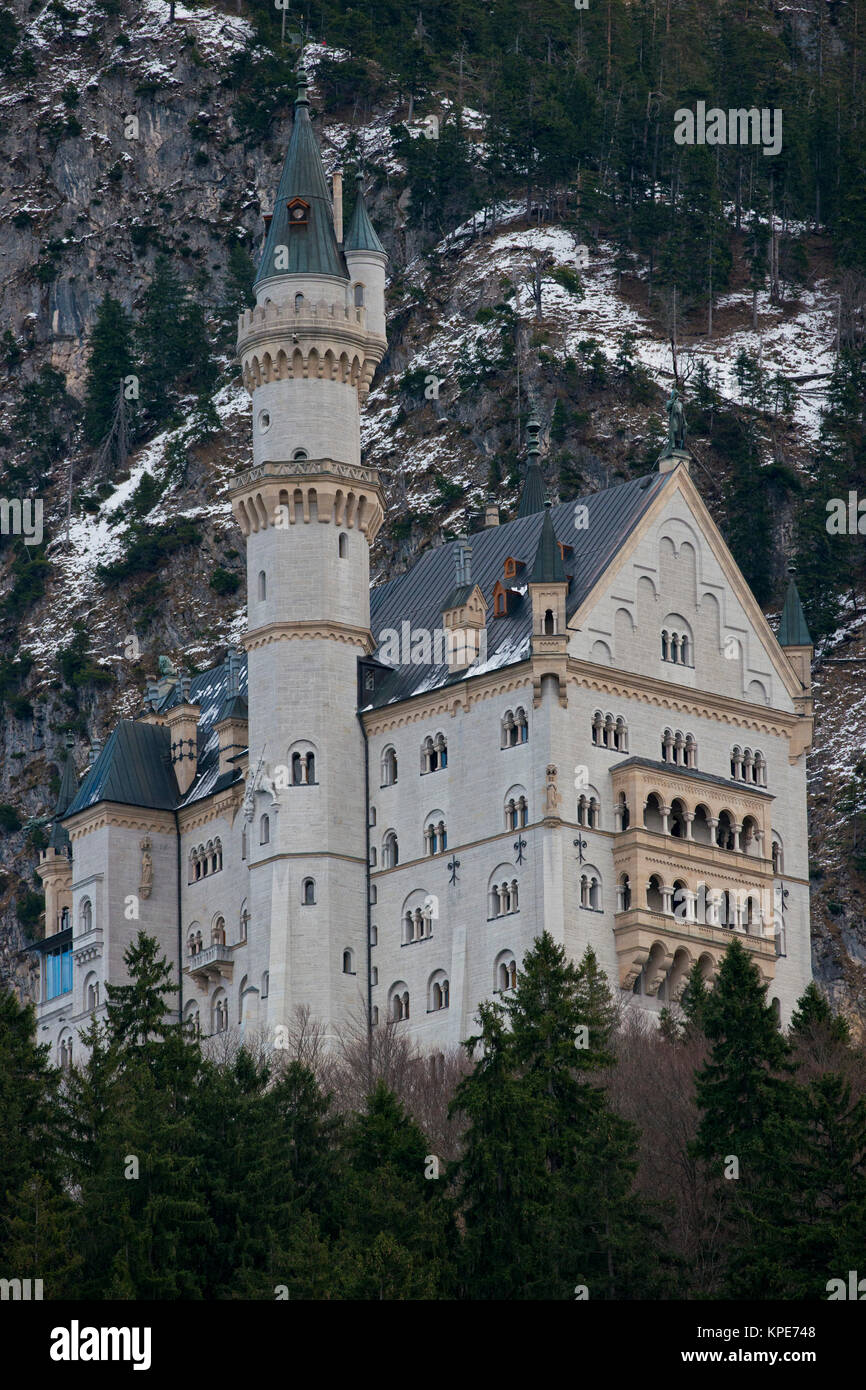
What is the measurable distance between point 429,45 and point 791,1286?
14042 cm

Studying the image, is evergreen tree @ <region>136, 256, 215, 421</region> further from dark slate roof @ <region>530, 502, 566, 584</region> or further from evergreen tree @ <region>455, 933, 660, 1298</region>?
evergreen tree @ <region>455, 933, 660, 1298</region>

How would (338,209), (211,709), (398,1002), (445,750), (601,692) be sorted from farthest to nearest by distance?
(211,709) < (338,209) < (445,750) < (398,1002) < (601,692)

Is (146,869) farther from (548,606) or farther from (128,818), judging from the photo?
(548,606)

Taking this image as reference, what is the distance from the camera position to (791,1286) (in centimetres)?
6394

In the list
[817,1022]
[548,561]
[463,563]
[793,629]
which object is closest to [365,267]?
[463,563]

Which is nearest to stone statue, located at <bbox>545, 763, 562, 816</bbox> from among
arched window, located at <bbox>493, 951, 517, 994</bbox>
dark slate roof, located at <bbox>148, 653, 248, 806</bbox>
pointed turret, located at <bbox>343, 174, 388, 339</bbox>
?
arched window, located at <bbox>493, 951, 517, 994</bbox>

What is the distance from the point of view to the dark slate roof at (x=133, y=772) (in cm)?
11119

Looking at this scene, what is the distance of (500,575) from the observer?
→ 104375 millimetres

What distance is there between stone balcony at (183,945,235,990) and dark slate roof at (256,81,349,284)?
22232 mm

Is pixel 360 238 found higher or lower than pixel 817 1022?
higher

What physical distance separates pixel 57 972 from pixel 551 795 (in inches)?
992
